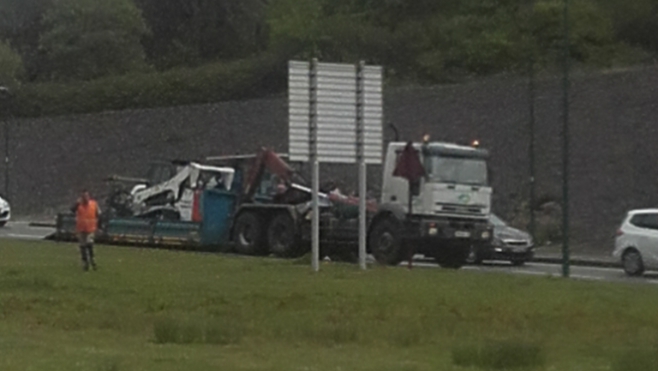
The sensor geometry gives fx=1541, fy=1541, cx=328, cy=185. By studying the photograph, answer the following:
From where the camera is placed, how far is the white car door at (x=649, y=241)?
39.0 m

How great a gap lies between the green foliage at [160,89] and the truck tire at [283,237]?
3674 centimetres

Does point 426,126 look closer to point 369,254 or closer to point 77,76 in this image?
point 369,254

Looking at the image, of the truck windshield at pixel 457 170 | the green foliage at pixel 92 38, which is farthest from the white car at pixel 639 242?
the green foliage at pixel 92 38

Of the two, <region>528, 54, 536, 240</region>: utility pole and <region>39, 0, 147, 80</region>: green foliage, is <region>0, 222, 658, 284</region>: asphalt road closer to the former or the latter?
<region>528, 54, 536, 240</region>: utility pole

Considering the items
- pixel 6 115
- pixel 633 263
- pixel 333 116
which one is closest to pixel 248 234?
pixel 333 116

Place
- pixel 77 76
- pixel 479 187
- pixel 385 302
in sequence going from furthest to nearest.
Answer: pixel 77 76
pixel 479 187
pixel 385 302

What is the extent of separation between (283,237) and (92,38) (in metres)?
47.9

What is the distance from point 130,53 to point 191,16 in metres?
5.80

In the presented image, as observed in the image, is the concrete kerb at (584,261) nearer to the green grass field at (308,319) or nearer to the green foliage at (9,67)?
the green grass field at (308,319)

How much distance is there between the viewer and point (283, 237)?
135 ft

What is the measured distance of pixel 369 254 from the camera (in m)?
39.4

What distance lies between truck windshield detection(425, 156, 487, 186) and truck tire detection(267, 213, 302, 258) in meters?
4.42

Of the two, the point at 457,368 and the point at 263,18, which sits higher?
the point at 263,18

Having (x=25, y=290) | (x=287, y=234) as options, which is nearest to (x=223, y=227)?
(x=287, y=234)
